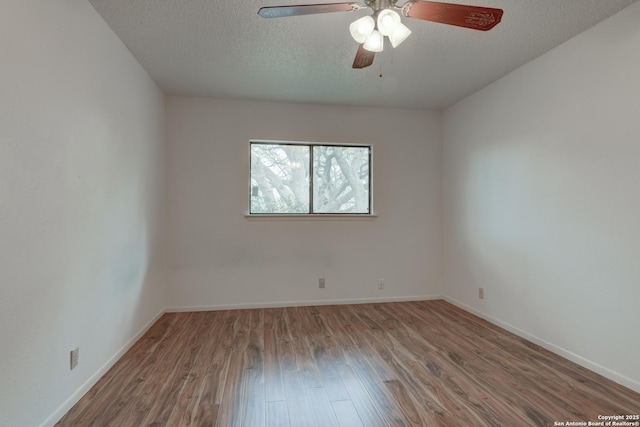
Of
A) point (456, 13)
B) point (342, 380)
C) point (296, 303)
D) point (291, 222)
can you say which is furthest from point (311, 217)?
point (456, 13)

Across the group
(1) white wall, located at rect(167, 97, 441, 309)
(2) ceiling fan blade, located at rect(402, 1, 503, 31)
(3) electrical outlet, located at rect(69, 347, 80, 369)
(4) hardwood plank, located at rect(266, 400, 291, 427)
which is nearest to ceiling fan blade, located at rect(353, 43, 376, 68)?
(2) ceiling fan blade, located at rect(402, 1, 503, 31)

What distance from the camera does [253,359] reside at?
239 centimetres

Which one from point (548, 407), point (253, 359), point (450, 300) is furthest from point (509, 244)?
point (253, 359)

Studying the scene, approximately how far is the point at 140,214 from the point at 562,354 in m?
3.86

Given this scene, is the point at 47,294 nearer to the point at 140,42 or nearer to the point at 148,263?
the point at 148,263

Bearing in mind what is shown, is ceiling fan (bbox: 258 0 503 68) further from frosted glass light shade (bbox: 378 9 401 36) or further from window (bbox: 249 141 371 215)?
window (bbox: 249 141 371 215)

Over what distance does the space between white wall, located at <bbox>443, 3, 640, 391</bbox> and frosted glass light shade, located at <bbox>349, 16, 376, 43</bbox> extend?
1859mm

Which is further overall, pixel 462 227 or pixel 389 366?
pixel 462 227

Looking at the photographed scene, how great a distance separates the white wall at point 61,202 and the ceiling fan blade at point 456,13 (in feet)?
6.19

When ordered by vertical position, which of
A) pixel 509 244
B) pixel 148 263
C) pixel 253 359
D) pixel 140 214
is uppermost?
pixel 140 214

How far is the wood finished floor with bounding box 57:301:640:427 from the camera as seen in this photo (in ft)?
5.64

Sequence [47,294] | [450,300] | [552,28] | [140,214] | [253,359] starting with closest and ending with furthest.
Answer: [47,294] → [552,28] → [253,359] → [140,214] → [450,300]

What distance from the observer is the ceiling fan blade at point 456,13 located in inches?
56.8

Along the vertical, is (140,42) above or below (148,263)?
above
